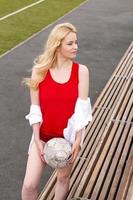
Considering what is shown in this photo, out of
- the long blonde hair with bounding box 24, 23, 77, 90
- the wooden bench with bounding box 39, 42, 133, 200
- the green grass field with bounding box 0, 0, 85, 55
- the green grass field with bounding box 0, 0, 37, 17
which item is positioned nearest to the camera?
the long blonde hair with bounding box 24, 23, 77, 90

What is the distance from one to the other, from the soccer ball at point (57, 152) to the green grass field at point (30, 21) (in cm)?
846

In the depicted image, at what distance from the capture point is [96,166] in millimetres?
5609

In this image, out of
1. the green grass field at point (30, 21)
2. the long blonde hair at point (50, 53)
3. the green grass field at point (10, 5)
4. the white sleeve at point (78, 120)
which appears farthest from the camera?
the green grass field at point (10, 5)

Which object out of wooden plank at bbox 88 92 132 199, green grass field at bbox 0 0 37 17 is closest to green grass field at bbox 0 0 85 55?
green grass field at bbox 0 0 37 17

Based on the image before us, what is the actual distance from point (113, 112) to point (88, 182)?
7.43 feet

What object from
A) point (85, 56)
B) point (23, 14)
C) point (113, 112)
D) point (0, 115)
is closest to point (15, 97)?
point (0, 115)

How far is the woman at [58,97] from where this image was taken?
4043mm

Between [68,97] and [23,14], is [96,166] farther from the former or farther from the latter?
[23,14]

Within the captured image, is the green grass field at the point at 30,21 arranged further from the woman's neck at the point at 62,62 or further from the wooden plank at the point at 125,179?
the woman's neck at the point at 62,62

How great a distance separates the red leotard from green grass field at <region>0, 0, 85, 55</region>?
829cm

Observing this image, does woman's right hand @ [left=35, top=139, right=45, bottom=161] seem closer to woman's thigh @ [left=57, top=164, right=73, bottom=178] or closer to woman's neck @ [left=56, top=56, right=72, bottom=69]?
woman's thigh @ [left=57, top=164, right=73, bottom=178]

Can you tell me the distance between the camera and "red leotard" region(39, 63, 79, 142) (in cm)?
406

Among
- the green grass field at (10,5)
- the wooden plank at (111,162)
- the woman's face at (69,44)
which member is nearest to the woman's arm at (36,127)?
the woman's face at (69,44)

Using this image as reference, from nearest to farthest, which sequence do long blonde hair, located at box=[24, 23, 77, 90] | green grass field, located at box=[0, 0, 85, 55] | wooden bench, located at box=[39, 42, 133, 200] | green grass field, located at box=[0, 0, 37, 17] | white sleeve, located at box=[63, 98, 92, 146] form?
long blonde hair, located at box=[24, 23, 77, 90]
white sleeve, located at box=[63, 98, 92, 146]
wooden bench, located at box=[39, 42, 133, 200]
green grass field, located at box=[0, 0, 85, 55]
green grass field, located at box=[0, 0, 37, 17]
